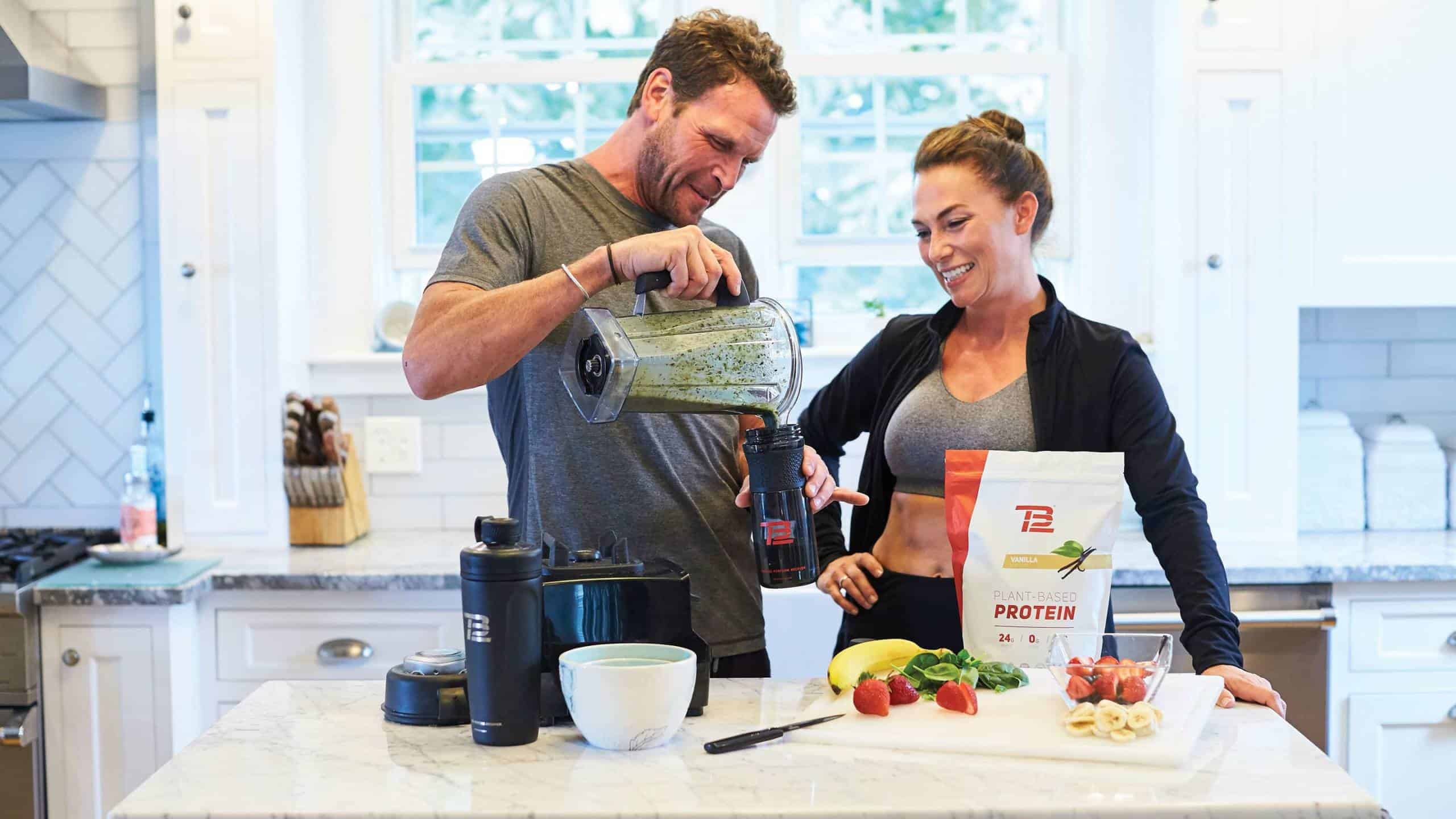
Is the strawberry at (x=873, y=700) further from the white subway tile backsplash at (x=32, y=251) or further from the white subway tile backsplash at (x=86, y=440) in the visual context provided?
the white subway tile backsplash at (x=32, y=251)

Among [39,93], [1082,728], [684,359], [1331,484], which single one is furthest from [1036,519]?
[39,93]

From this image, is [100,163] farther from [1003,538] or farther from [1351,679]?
[1351,679]

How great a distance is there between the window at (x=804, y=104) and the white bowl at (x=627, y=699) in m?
2.15

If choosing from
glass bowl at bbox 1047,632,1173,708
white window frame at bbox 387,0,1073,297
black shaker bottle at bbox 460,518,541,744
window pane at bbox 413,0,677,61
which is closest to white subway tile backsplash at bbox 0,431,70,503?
white window frame at bbox 387,0,1073,297

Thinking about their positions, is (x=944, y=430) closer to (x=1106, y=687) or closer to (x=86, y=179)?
(x=1106, y=687)

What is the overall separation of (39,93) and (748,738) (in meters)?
2.49

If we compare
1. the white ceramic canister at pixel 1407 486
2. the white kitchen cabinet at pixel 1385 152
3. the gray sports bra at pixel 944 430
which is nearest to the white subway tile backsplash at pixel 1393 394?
the white ceramic canister at pixel 1407 486

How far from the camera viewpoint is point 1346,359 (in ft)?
11.2

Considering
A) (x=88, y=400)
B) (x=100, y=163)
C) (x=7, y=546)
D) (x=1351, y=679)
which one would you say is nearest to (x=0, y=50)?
(x=100, y=163)

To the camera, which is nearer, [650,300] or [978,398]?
[650,300]

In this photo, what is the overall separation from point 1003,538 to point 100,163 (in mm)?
2631

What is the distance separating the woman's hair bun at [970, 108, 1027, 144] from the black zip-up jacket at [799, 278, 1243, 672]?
0.25 meters

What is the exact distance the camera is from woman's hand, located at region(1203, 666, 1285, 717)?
1.52 m

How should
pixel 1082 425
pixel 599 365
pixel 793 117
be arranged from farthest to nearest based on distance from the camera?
pixel 793 117, pixel 1082 425, pixel 599 365
